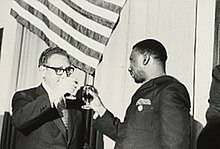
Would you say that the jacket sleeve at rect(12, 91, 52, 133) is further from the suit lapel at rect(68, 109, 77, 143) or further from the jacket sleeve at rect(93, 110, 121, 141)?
the jacket sleeve at rect(93, 110, 121, 141)

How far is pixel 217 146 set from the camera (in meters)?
3.06

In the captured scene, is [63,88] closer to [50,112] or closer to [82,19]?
[50,112]

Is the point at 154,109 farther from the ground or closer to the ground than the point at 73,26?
closer to the ground

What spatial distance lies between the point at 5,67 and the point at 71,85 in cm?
139

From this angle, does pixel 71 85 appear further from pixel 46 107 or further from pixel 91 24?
pixel 91 24

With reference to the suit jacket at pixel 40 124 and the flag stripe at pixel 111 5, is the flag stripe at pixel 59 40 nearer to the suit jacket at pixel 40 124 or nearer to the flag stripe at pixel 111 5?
the flag stripe at pixel 111 5

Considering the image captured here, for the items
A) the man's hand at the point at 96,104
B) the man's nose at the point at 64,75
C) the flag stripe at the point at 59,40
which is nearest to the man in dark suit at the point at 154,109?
the man's hand at the point at 96,104

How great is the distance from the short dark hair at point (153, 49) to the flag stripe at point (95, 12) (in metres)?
0.68

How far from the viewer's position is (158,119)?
284 cm

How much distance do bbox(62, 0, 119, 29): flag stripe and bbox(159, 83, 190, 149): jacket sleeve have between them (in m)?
→ 1.01

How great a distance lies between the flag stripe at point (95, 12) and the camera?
147 inches

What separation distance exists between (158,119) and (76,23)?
1.20m

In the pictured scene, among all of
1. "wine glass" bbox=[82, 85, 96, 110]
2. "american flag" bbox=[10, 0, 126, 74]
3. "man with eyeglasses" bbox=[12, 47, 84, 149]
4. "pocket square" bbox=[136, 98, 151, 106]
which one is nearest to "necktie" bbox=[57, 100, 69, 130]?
"man with eyeglasses" bbox=[12, 47, 84, 149]

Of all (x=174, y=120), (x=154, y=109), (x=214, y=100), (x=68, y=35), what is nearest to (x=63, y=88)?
(x=154, y=109)
